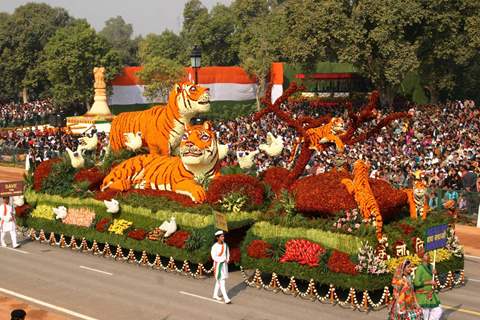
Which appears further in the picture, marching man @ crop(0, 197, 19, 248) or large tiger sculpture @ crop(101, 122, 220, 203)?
marching man @ crop(0, 197, 19, 248)

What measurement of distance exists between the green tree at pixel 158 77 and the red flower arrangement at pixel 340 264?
5034 cm

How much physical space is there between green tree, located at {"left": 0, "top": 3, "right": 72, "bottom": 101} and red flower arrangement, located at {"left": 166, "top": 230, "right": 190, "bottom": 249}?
61.4m

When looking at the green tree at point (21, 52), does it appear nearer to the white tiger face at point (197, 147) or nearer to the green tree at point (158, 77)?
the green tree at point (158, 77)

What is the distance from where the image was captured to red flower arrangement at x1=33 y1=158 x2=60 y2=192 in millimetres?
23859

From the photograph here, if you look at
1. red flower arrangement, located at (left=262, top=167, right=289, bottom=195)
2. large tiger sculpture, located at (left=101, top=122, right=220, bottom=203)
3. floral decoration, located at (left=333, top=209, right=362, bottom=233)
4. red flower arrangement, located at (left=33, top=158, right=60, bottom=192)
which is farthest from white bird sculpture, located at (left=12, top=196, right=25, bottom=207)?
floral decoration, located at (left=333, top=209, right=362, bottom=233)

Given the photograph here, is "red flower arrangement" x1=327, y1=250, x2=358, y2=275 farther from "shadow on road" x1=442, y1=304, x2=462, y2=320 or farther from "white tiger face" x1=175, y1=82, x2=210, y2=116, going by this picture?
"white tiger face" x1=175, y1=82, x2=210, y2=116

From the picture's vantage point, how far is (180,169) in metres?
20.6

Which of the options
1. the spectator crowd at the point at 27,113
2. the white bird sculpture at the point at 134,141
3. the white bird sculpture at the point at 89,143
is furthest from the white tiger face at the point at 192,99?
the spectator crowd at the point at 27,113

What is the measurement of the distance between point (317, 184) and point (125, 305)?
→ 537 cm

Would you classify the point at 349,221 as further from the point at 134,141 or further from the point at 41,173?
the point at 41,173

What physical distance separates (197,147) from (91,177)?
16.0ft

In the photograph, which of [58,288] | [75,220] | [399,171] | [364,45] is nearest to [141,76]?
[364,45]

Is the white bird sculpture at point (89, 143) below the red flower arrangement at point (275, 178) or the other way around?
the other way around

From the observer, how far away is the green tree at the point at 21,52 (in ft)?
255
